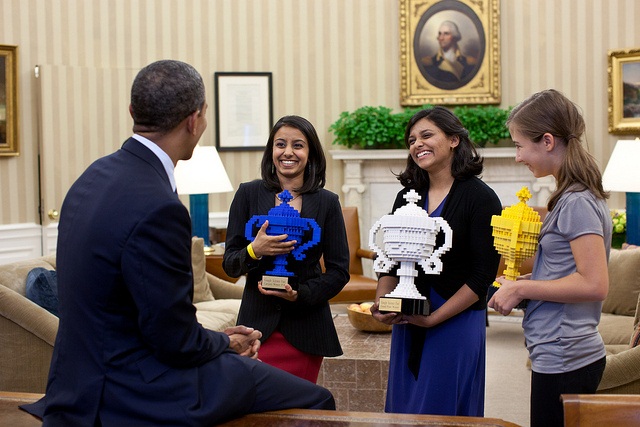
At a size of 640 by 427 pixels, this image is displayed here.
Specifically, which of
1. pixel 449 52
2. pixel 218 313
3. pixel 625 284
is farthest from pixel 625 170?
pixel 218 313

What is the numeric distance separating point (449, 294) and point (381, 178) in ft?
18.6

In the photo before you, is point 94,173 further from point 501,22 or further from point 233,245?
point 501,22

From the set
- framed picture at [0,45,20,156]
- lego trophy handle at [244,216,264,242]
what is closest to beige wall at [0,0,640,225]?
framed picture at [0,45,20,156]

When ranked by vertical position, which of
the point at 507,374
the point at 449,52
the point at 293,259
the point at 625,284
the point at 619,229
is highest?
the point at 449,52

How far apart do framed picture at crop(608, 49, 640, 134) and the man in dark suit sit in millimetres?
6754

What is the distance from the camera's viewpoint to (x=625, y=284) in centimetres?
545

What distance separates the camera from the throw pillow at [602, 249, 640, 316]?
5.42 meters

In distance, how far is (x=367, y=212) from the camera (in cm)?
849

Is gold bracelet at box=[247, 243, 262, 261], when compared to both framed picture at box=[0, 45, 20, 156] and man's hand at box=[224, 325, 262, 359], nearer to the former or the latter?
man's hand at box=[224, 325, 262, 359]

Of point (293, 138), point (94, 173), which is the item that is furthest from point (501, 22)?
point (94, 173)

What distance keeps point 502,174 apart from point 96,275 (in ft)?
21.9

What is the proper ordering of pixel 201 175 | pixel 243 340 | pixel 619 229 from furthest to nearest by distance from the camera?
pixel 619 229 < pixel 201 175 < pixel 243 340

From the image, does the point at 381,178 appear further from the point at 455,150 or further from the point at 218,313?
the point at 455,150

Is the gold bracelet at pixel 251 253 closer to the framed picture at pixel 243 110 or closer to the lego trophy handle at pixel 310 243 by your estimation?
the lego trophy handle at pixel 310 243
